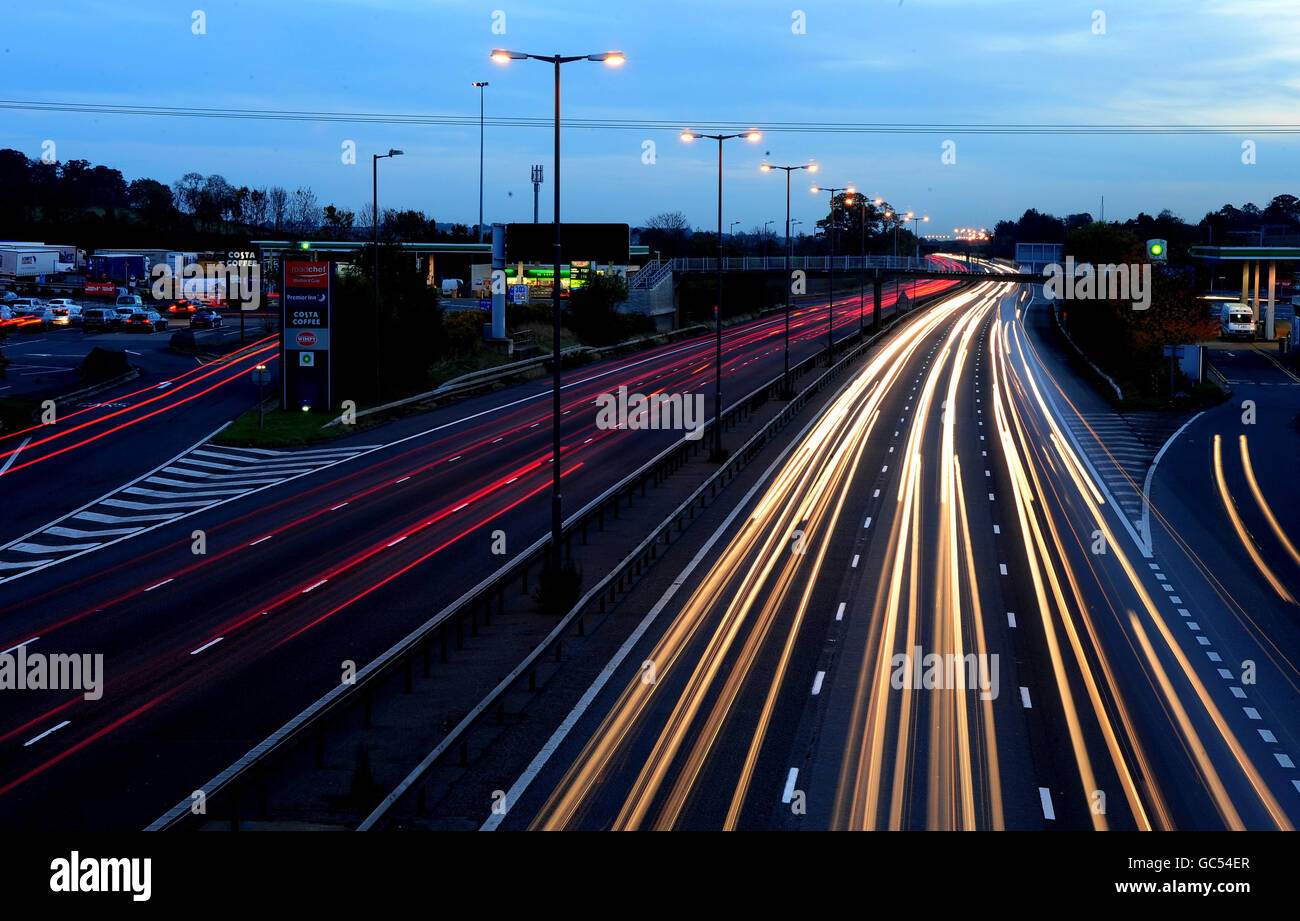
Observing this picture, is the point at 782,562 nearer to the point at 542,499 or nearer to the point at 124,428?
the point at 542,499

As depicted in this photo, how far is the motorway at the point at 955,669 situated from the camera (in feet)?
51.1

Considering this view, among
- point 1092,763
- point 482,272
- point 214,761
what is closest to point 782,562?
point 1092,763

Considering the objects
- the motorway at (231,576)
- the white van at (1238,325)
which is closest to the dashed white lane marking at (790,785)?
the motorway at (231,576)

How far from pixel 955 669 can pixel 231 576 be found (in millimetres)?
15709

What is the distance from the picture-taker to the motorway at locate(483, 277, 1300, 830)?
15586 millimetres

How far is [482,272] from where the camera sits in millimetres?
122438

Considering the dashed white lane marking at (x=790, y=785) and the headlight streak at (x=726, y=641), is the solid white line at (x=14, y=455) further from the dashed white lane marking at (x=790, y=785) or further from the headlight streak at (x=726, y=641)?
the dashed white lane marking at (x=790, y=785)

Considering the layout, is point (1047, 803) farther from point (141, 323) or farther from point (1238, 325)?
point (1238, 325)

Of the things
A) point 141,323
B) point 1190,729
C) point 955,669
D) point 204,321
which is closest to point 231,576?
point 955,669

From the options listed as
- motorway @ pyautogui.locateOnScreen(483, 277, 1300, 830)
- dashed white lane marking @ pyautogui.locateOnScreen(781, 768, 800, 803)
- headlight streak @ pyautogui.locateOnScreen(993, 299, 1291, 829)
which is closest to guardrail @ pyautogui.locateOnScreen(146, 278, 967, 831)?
motorway @ pyautogui.locateOnScreen(483, 277, 1300, 830)

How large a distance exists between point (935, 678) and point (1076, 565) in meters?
10.4
